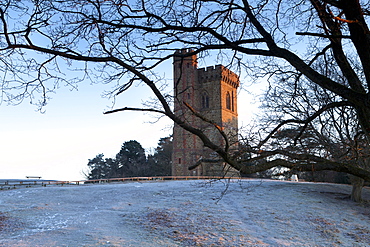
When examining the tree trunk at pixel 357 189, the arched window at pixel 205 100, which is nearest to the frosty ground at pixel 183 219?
the tree trunk at pixel 357 189

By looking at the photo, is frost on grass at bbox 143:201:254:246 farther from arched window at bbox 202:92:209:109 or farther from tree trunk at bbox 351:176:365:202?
arched window at bbox 202:92:209:109

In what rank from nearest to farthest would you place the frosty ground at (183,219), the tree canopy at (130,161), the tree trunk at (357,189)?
the frosty ground at (183,219)
the tree trunk at (357,189)
the tree canopy at (130,161)

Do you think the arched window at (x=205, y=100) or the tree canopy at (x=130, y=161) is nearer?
the arched window at (x=205, y=100)

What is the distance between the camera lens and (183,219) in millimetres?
11531

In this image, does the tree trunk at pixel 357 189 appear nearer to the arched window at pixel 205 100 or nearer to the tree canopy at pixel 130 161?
the arched window at pixel 205 100

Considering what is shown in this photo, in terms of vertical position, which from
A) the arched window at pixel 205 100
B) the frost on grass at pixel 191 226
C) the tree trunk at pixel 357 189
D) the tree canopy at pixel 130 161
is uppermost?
the arched window at pixel 205 100

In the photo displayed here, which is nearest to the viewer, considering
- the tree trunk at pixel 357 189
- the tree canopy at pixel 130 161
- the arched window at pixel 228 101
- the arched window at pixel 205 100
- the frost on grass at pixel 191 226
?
the frost on grass at pixel 191 226

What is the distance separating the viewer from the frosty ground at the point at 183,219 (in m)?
9.09

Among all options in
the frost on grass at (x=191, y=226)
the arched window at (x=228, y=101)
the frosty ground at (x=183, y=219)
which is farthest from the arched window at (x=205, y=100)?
the frost on grass at (x=191, y=226)

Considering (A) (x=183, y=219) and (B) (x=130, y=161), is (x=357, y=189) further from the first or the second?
(B) (x=130, y=161)

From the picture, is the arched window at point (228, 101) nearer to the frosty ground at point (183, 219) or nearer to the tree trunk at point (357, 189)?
the frosty ground at point (183, 219)

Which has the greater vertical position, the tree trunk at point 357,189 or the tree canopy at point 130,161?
the tree canopy at point 130,161

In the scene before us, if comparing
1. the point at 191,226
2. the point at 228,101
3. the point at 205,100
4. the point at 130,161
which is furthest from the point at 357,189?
the point at 130,161

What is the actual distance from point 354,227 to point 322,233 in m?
1.82
